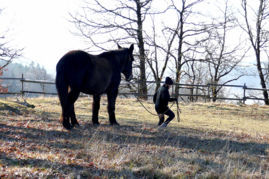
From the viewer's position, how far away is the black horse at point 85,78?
7.84 meters

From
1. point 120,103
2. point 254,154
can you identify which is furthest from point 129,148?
point 120,103

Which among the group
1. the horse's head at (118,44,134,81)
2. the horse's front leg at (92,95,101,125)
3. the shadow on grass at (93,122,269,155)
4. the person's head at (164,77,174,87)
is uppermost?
the horse's head at (118,44,134,81)

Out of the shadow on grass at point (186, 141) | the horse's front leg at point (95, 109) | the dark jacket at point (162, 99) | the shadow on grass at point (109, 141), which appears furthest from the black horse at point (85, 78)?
the dark jacket at point (162, 99)

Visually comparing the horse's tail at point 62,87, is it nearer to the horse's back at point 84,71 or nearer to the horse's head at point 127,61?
the horse's back at point 84,71

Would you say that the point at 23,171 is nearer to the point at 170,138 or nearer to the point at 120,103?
the point at 170,138

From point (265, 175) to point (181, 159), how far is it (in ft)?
4.93

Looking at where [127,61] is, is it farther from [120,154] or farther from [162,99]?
[120,154]

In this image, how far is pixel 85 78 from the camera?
8.29 m

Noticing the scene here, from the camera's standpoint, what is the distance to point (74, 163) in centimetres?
492

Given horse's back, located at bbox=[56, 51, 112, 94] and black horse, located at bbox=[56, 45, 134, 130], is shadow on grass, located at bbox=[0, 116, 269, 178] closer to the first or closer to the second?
black horse, located at bbox=[56, 45, 134, 130]

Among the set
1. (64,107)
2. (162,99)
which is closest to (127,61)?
(162,99)

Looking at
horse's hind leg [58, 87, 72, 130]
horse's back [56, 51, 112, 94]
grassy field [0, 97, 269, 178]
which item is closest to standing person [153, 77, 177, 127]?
grassy field [0, 97, 269, 178]

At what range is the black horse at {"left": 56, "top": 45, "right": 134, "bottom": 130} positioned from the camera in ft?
25.7

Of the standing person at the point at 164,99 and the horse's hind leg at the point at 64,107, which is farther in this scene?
the standing person at the point at 164,99
